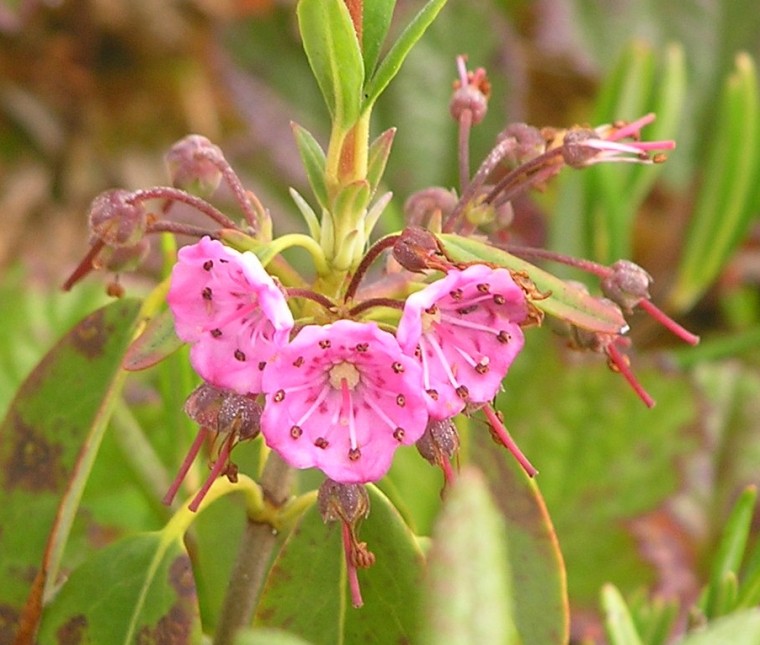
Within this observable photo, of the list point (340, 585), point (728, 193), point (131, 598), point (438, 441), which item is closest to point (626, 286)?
point (438, 441)

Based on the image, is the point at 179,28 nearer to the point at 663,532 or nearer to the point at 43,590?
the point at 663,532

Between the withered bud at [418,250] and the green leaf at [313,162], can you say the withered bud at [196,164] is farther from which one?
the withered bud at [418,250]

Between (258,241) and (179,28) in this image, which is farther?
(179,28)

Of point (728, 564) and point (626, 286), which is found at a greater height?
point (626, 286)

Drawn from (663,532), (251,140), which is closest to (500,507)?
(663,532)

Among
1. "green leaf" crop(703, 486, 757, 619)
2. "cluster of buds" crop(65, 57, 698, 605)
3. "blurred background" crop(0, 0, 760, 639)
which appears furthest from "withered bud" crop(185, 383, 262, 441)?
"blurred background" crop(0, 0, 760, 639)

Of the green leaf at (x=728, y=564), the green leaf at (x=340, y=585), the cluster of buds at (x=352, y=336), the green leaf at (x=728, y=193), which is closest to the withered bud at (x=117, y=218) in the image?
the cluster of buds at (x=352, y=336)

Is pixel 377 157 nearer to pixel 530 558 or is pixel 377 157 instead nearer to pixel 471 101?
pixel 471 101
